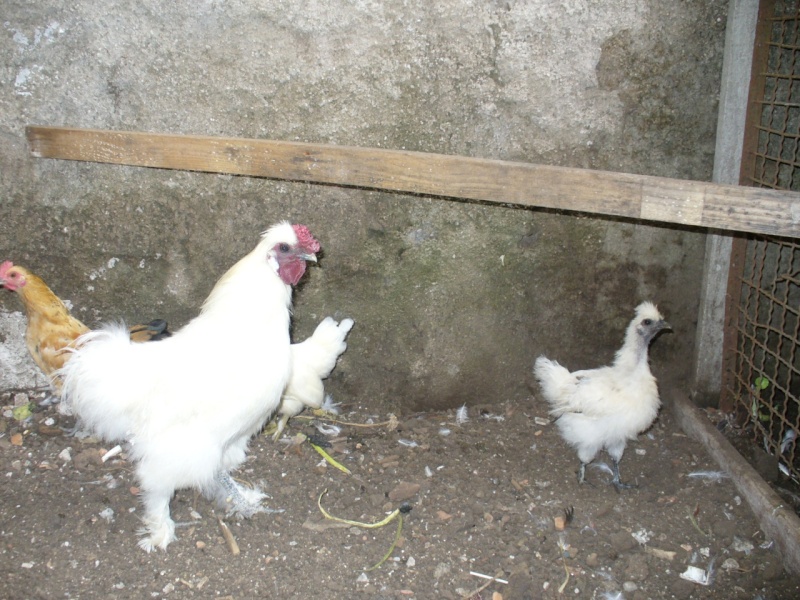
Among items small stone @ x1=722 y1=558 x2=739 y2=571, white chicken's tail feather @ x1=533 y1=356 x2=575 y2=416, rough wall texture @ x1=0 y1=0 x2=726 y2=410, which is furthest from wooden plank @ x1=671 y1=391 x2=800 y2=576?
white chicken's tail feather @ x1=533 y1=356 x2=575 y2=416

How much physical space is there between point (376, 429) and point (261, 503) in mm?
872

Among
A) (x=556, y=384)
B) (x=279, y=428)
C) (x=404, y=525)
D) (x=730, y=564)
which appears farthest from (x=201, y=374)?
(x=730, y=564)

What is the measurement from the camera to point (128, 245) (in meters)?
3.64

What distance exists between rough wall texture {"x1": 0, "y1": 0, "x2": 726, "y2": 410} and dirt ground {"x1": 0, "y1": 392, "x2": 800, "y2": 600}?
0.53m

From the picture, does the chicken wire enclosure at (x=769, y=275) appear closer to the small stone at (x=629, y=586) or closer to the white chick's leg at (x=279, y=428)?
the small stone at (x=629, y=586)

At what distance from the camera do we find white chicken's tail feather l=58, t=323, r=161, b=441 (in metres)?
2.85

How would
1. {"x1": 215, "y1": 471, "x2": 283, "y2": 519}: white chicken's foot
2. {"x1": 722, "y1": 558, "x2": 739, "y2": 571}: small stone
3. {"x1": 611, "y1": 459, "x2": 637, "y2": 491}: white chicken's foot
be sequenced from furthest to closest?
{"x1": 611, "y1": 459, "x2": 637, "y2": 491}: white chicken's foot → {"x1": 215, "y1": 471, "x2": 283, "y2": 519}: white chicken's foot → {"x1": 722, "y1": 558, "x2": 739, "y2": 571}: small stone

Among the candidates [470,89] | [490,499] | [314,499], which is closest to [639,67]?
[470,89]

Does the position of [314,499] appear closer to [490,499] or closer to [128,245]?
[490,499]

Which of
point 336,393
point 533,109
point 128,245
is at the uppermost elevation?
point 533,109

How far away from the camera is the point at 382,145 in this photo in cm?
347

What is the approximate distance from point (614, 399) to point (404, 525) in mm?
1284

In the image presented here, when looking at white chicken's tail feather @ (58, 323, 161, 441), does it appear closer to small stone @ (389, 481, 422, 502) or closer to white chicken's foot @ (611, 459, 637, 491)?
small stone @ (389, 481, 422, 502)

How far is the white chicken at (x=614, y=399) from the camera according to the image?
3467mm
